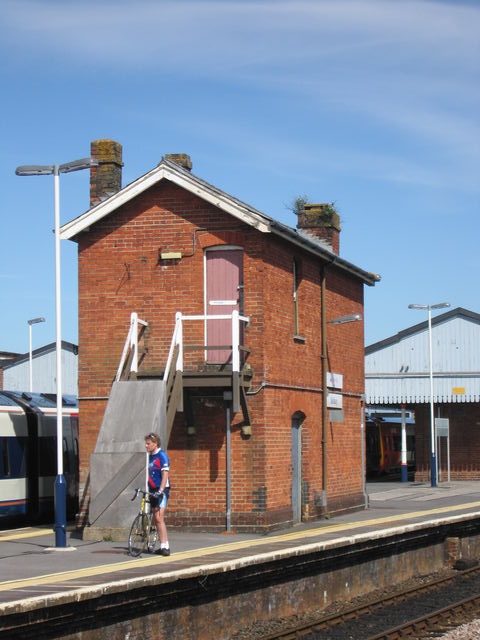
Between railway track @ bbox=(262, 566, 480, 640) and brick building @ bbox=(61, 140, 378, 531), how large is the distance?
3442 mm

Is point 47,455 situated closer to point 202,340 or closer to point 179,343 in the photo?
point 202,340

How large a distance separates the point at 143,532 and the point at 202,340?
5550 millimetres

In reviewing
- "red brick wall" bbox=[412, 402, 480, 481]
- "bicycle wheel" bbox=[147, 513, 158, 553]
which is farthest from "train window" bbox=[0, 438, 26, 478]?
"red brick wall" bbox=[412, 402, 480, 481]

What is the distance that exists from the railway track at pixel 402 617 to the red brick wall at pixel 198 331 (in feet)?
11.5

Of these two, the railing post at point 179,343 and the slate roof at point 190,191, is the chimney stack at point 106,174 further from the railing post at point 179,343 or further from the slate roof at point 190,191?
the railing post at point 179,343

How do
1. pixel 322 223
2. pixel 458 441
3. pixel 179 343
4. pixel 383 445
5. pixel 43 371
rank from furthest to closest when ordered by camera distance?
pixel 43 371
pixel 383 445
pixel 458 441
pixel 322 223
pixel 179 343

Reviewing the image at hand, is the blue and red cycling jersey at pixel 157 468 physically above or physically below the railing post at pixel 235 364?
below

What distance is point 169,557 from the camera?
15125 millimetres

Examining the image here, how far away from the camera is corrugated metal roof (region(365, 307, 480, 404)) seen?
137 ft

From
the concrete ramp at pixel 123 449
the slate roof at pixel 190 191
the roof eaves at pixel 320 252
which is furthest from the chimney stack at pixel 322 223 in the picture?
the concrete ramp at pixel 123 449

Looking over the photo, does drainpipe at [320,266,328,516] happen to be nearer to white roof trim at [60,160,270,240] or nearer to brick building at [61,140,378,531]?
brick building at [61,140,378,531]

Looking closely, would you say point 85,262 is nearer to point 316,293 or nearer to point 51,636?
point 316,293

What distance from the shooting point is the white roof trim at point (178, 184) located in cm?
2005

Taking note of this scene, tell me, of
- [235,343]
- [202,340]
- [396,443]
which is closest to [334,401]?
[202,340]
